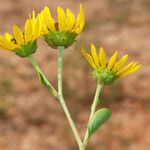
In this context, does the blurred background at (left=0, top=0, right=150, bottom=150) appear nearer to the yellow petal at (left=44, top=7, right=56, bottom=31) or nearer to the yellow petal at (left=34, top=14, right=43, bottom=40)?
the yellow petal at (left=44, top=7, right=56, bottom=31)

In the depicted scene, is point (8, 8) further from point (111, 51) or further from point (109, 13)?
point (111, 51)

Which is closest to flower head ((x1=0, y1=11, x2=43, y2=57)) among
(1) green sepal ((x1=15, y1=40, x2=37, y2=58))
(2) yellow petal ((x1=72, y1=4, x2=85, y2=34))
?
(1) green sepal ((x1=15, y1=40, x2=37, y2=58))

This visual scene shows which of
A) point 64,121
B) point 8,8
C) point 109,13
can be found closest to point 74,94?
point 64,121

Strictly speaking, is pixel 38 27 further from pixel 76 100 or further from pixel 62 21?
pixel 76 100

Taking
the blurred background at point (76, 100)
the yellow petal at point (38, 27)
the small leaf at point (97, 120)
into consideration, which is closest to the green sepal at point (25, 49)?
the yellow petal at point (38, 27)

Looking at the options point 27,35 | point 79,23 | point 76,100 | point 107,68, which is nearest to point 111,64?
point 107,68
